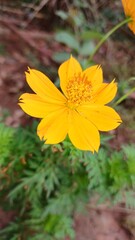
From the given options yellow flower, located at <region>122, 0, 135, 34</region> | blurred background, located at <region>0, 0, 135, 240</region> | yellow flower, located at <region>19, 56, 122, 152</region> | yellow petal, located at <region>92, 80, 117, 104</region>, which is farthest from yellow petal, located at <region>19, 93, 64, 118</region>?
blurred background, located at <region>0, 0, 135, 240</region>

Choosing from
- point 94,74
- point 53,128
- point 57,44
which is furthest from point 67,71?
point 57,44

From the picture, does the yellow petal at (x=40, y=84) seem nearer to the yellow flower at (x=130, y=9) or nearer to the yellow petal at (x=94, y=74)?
the yellow petal at (x=94, y=74)

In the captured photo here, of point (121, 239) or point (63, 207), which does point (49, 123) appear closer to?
point (63, 207)

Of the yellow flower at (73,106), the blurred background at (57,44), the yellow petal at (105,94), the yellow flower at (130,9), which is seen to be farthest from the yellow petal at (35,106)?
the blurred background at (57,44)

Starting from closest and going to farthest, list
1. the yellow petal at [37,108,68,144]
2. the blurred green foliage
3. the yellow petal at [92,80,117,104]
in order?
the yellow petal at [37,108,68,144], the yellow petal at [92,80,117,104], the blurred green foliage

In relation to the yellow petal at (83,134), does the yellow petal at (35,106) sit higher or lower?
higher

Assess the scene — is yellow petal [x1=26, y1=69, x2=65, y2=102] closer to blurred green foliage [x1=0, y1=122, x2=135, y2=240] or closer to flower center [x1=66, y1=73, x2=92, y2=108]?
flower center [x1=66, y1=73, x2=92, y2=108]

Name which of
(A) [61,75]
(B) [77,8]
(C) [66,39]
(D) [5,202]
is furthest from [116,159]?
(B) [77,8]
